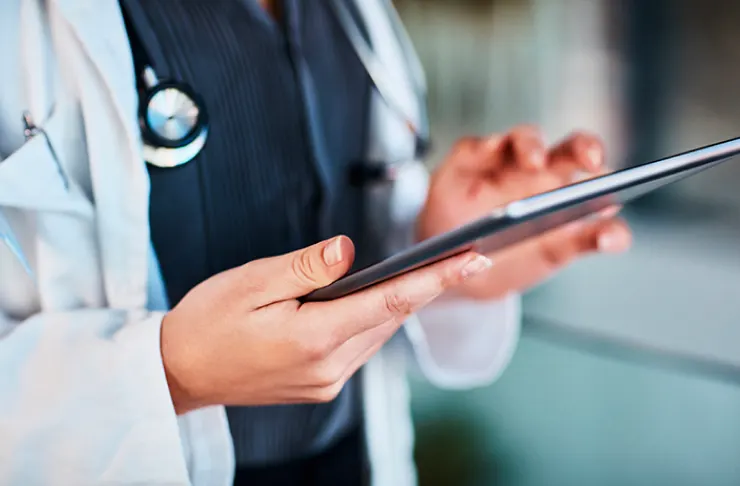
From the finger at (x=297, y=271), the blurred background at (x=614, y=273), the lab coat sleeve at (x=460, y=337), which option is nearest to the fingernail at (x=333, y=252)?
the finger at (x=297, y=271)

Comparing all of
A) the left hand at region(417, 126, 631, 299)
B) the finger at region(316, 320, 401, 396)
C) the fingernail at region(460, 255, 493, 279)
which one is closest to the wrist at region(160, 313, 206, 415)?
the finger at region(316, 320, 401, 396)

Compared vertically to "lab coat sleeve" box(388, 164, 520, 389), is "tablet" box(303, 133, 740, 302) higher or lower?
Result: higher

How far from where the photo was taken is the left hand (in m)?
0.69

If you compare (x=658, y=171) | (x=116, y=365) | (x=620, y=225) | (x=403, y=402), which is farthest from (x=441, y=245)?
(x=403, y=402)

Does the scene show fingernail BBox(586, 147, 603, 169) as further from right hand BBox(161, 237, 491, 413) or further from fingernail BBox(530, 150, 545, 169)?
right hand BBox(161, 237, 491, 413)

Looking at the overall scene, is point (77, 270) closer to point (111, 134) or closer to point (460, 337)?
point (111, 134)

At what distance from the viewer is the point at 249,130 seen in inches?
24.4

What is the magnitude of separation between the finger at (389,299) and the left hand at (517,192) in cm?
31

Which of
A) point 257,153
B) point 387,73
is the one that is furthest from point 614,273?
point 257,153

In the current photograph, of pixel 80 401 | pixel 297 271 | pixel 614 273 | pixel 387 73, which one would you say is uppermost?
pixel 387 73

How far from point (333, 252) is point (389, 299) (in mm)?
47

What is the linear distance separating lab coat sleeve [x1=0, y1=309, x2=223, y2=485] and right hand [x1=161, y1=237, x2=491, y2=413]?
0.02 meters

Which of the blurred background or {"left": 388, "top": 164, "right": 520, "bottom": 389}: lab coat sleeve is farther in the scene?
the blurred background

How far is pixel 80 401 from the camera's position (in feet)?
1.63
